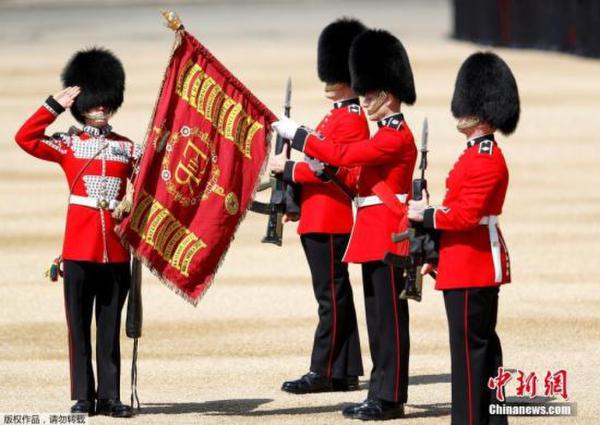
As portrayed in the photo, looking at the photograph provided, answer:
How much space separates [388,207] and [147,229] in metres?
1.12

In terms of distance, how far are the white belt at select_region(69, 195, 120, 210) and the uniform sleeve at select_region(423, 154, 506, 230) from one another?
5.37ft

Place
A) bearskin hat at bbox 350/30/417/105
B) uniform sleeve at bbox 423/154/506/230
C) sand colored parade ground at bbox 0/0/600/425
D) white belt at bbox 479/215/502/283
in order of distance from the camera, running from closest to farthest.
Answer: uniform sleeve at bbox 423/154/506/230
white belt at bbox 479/215/502/283
bearskin hat at bbox 350/30/417/105
sand colored parade ground at bbox 0/0/600/425

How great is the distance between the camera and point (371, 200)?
8281mm

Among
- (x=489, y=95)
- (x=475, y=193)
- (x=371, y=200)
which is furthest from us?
(x=371, y=200)

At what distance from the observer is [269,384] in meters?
9.09

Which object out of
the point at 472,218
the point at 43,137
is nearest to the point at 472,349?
the point at 472,218

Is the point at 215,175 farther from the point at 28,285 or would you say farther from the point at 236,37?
the point at 236,37

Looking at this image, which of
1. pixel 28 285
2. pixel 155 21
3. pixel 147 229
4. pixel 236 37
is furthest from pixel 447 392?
pixel 155 21

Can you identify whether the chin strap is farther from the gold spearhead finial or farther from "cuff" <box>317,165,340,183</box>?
the gold spearhead finial

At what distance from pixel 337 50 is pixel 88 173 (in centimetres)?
167

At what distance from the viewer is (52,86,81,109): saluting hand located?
26.8 ft

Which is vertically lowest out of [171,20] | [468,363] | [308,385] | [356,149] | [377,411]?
[377,411]

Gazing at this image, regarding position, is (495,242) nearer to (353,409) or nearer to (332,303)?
(353,409)

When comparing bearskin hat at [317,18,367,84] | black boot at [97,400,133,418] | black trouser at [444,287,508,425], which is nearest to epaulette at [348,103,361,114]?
bearskin hat at [317,18,367,84]
